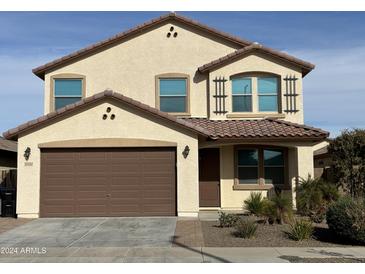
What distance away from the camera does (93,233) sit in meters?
13.3

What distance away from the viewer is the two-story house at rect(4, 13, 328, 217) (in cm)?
1650

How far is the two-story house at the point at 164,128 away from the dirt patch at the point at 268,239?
3.29 m

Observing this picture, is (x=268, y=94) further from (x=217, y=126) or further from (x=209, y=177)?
(x=209, y=177)

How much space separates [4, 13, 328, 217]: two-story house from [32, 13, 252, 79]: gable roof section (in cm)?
5

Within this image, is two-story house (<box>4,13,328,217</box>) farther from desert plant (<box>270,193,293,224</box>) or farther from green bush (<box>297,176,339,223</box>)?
desert plant (<box>270,193,293,224</box>)

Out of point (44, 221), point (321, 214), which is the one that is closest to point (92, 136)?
point (44, 221)

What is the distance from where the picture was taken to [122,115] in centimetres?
1664

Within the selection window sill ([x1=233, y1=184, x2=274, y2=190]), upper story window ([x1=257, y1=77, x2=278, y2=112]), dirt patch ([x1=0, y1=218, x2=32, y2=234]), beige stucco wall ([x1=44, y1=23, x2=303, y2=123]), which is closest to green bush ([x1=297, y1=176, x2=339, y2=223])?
window sill ([x1=233, y1=184, x2=274, y2=190])

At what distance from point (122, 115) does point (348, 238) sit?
8789mm

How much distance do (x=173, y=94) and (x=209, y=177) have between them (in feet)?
13.3

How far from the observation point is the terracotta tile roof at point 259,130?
17.4 metres

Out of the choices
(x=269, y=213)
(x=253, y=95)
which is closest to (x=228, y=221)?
(x=269, y=213)

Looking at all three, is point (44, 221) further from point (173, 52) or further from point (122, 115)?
point (173, 52)

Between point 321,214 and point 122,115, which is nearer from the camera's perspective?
point 321,214
